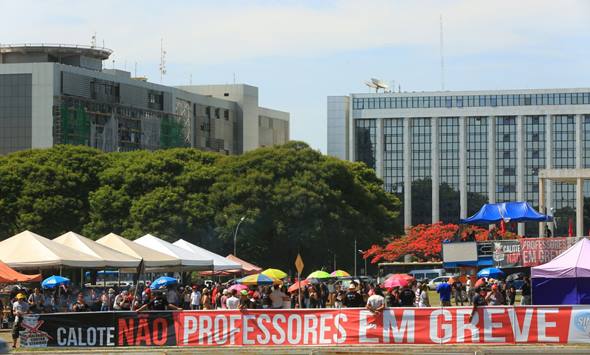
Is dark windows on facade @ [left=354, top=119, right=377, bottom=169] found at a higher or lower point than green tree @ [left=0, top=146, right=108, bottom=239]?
higher

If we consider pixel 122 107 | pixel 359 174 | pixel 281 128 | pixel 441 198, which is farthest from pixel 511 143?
pixel 359 174

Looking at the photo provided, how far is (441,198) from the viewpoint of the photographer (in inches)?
6781

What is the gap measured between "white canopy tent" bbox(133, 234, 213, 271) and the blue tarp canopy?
55.3ft

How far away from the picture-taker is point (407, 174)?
6752 inches

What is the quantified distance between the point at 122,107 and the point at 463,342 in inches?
4431

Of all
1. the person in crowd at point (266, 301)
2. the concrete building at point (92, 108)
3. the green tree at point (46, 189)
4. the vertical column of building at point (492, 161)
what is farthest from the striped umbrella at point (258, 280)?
the vertical column of building at point (492, 161)

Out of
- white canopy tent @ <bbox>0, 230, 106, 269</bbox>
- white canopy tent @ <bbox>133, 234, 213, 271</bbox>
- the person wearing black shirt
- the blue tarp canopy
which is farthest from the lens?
the blue tarp canopy

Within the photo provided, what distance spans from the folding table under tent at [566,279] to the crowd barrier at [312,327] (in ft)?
22.1

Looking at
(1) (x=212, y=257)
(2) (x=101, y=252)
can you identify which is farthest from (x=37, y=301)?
(1) (x=212, y=257)

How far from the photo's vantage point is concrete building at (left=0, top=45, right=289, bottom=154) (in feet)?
422

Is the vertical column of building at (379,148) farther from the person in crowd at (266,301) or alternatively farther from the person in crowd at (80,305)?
the person in crowd at (80,305)

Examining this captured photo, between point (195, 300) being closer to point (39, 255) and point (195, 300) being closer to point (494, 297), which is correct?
point (39, 255)

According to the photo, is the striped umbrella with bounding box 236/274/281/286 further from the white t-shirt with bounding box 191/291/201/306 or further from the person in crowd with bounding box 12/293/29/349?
the person in crowd with bounding box 12/293/29/349

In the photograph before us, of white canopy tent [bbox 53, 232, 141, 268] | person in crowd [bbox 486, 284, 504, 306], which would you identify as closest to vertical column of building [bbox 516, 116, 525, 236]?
white canopy tent [bbox 53, 232, 141, 268]
